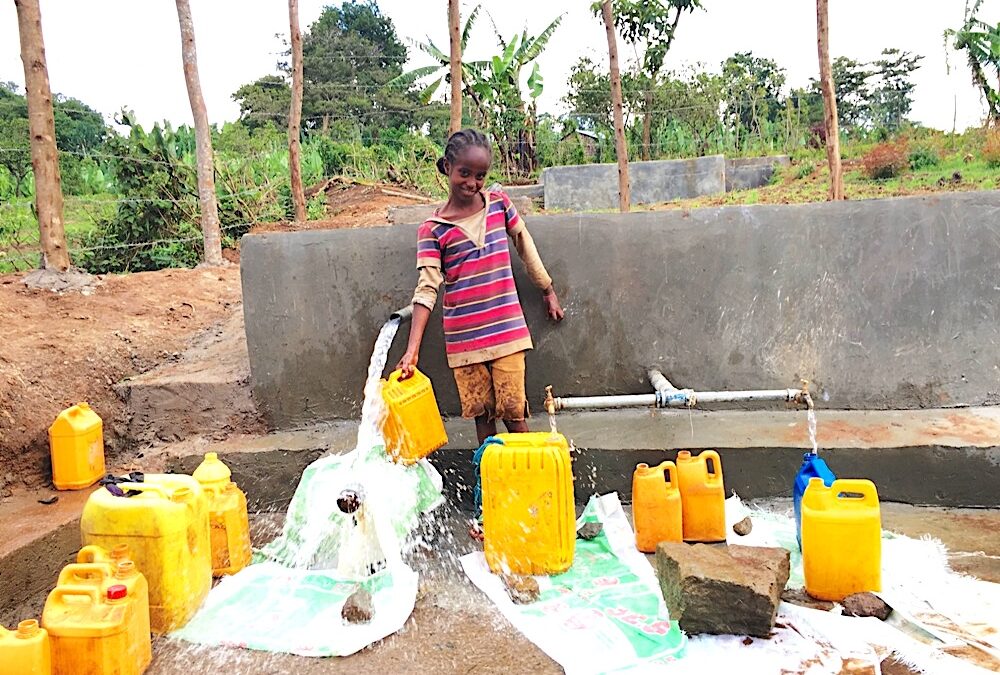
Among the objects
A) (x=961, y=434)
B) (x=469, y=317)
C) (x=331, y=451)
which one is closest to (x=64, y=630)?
(x=331, y=451)

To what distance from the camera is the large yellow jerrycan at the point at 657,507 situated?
2975mm

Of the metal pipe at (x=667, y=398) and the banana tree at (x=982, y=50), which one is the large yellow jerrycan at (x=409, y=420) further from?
the banana tree at (x=982, y=50)

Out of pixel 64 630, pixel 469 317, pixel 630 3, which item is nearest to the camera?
pixel 64 630

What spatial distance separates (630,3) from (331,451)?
1440 centimetres

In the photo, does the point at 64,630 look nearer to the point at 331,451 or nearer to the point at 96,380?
the point at 331,451

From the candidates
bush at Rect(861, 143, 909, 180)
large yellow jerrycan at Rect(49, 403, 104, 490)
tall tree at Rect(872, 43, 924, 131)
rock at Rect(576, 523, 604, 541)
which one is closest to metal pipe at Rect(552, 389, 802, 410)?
rock at Rect(576, 523, 604, 541)

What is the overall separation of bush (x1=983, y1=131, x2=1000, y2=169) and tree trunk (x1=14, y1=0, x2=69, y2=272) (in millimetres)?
10715

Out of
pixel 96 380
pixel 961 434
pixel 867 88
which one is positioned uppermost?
pixel 867 88

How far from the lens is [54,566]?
124 inches

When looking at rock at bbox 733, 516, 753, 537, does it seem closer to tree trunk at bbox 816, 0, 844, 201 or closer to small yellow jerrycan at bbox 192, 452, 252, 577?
small yellow jerrycan at bbox 192, 452, 252, 577

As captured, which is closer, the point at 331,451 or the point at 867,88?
the point at 331,451

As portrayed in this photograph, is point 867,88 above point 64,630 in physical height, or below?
above

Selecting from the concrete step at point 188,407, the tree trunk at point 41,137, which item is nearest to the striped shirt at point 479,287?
the concrete step at point 188,407

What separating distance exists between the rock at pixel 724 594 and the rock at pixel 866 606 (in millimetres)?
216
